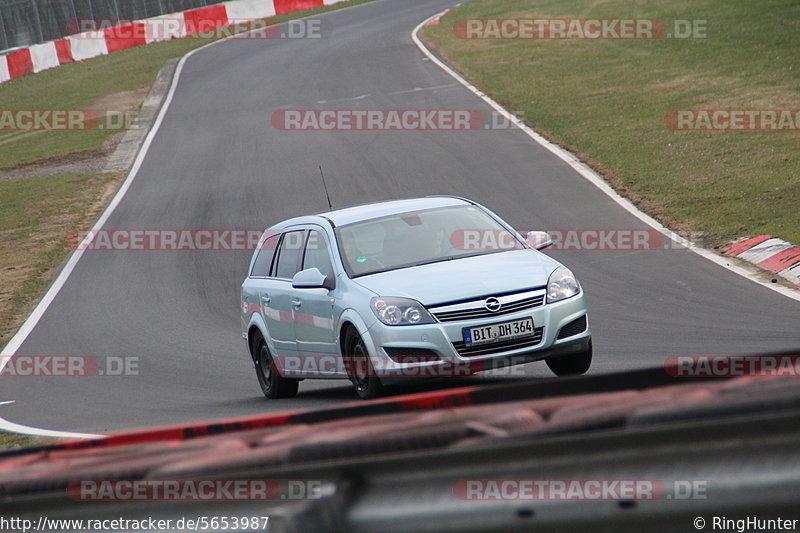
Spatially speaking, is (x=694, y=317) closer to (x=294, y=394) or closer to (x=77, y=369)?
(x=294, y=394)

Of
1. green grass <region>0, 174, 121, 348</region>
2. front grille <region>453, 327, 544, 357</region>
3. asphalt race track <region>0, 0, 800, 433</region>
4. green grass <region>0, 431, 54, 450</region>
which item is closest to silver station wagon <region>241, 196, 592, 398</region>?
front grille <region>453, 327, 544, 357</region>

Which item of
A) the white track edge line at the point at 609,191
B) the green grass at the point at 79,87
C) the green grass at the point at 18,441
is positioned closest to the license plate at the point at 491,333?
the green grass at the point at 18,441

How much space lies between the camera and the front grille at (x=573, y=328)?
841 cm

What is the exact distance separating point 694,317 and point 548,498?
8.59 m

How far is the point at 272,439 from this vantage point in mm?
3482

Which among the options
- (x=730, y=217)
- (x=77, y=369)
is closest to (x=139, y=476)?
(x=77, y=369)

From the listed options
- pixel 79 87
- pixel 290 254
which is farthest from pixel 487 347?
pixel 79 87

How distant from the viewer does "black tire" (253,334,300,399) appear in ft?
34.2

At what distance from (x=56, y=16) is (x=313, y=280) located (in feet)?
143

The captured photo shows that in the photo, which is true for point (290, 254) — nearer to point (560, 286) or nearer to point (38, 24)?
point (560, 286)

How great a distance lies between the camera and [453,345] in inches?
321

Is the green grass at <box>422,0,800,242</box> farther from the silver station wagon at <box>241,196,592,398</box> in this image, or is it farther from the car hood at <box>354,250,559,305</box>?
the car hood at <box>354,250,559,305</box>

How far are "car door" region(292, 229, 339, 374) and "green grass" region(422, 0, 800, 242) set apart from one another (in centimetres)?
686

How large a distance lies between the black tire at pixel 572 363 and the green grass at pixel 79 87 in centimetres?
2386
